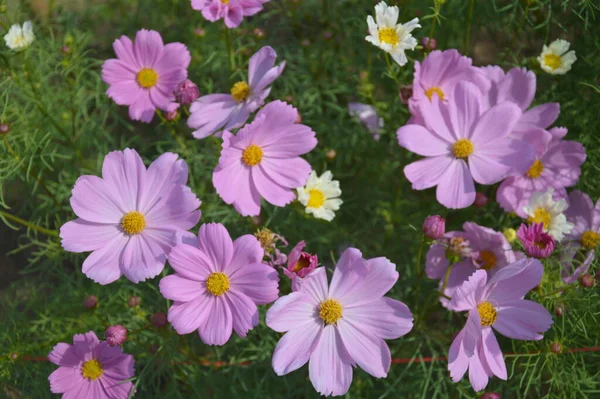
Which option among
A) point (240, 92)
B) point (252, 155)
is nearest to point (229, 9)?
point (240, 92)

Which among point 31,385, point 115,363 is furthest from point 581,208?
point 31,385

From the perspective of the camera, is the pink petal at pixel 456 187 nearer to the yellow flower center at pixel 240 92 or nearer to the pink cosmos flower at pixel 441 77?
the pink cosmos flower at pixel 441 77

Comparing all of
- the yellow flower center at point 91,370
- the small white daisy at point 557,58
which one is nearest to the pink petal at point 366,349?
the yellow flower center at point 91,370

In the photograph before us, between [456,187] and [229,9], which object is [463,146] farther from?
[229,9]

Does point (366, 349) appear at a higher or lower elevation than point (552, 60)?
lower

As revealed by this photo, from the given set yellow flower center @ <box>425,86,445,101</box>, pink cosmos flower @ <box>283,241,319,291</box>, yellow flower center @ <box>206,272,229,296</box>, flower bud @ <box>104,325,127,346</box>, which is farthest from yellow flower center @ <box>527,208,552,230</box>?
flower bud @ <box>104,325,127,346</box>

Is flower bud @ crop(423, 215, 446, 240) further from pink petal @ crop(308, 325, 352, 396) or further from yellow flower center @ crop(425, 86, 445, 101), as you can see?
yellow flower center @ crop(425, 86, 445, 101)
